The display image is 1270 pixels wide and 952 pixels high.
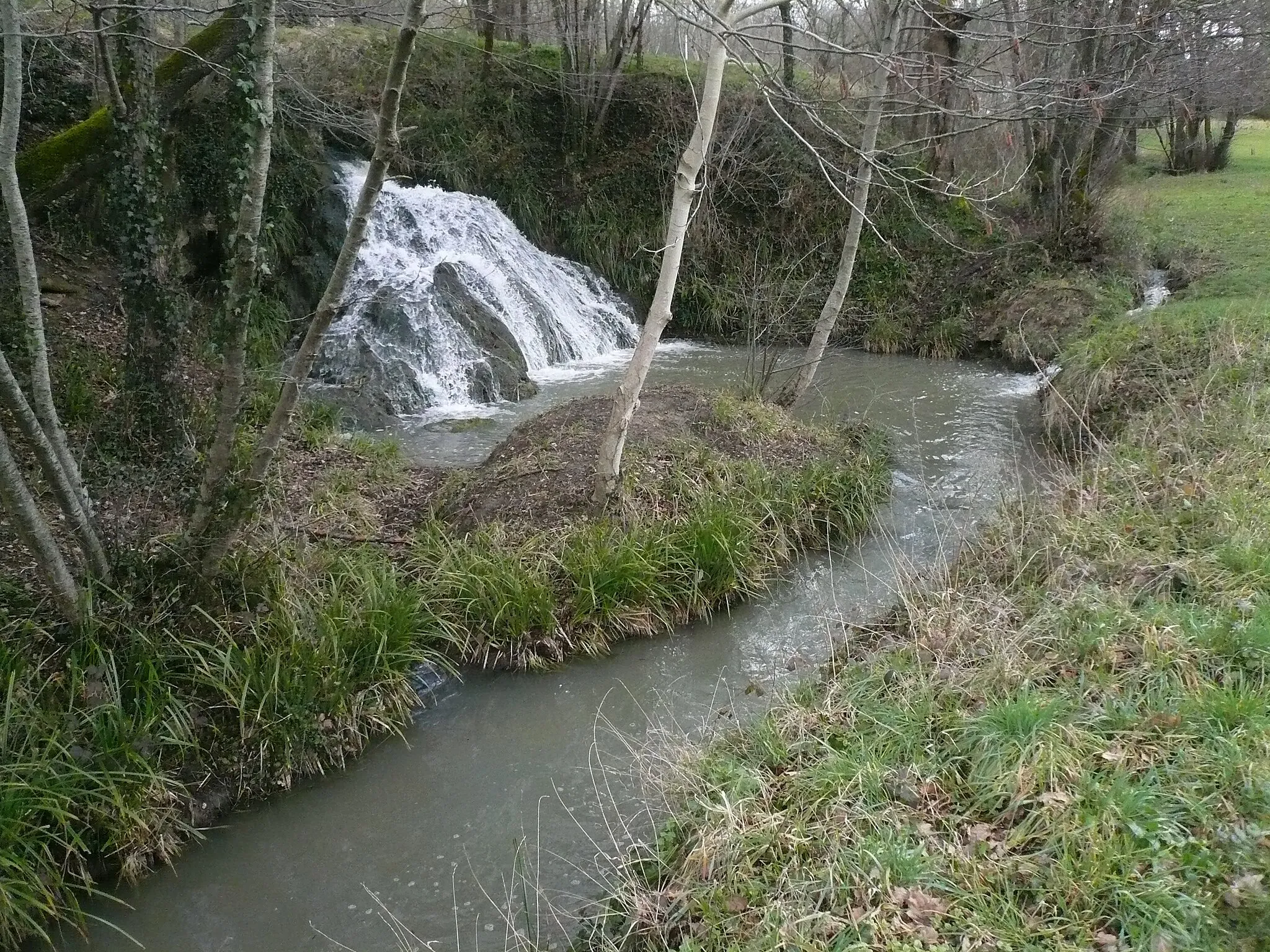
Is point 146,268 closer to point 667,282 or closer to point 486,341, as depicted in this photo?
point 667,282

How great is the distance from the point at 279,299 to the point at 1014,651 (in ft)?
32.7

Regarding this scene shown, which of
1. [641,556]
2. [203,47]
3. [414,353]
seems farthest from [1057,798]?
[414,353]

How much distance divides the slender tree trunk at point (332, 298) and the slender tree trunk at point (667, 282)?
6.12 feet

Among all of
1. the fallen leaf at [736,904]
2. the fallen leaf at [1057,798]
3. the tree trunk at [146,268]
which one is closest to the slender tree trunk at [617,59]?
the tree trunk at [146,268]

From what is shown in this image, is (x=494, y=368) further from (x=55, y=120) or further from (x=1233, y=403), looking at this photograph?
(x=1233, y=403)

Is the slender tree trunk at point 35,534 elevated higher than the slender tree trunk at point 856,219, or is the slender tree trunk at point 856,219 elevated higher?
the slender tree trunk at point 856,219

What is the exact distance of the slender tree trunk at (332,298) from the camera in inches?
148

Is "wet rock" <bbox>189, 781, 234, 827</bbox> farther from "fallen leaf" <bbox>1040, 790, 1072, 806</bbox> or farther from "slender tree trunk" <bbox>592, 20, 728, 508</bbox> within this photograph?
"fallen leaf" <bbox>1040, 790, 1072, 806</bbox>

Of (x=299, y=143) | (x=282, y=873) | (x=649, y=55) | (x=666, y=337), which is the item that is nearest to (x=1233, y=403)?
(x=282, y=873)

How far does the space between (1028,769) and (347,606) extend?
12.1ft

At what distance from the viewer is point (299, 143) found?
11727 mm

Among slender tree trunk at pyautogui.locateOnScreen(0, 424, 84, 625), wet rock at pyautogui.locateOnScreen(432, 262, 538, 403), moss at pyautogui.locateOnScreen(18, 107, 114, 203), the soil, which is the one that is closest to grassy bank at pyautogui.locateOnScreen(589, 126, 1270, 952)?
the soil

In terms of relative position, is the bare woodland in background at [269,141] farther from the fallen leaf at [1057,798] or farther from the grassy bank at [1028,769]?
the fallen leaf at [1057,798]

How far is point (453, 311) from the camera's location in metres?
11.0
